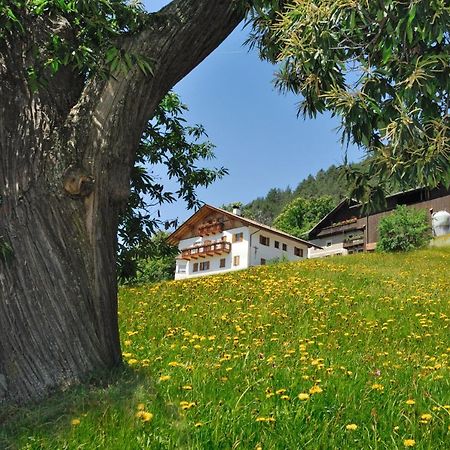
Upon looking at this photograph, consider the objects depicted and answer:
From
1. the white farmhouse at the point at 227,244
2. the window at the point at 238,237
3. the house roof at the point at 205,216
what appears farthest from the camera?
the house roof at the point at 205,216

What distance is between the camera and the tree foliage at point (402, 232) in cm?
3109

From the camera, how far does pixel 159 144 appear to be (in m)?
7.41

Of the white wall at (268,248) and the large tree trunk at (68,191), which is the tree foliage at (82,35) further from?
the white wall at (268,248)

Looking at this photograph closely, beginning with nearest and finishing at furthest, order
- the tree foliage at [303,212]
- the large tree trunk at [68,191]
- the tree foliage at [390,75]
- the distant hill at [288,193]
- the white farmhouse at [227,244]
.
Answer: the tree foliage at [390,75] → the large tree trunk at [68,191] → the white farmhouse at [227,244] → the tree foliage at [303,212] → the distant hill at [288,193]

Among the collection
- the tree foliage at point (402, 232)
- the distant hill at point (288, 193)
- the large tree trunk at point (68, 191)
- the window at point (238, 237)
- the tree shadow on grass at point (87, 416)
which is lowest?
the tree shadow on grass at point (87, 416)

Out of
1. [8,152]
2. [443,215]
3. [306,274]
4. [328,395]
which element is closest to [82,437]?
[328,395]

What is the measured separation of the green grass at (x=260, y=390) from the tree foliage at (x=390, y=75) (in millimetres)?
1604

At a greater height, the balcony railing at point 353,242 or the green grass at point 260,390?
the balcony railing at point 353,242

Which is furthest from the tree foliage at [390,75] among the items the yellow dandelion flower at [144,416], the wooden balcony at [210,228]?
the wooden balcony at [210,228]

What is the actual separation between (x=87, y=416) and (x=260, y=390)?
1274mm

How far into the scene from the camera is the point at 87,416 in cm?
341

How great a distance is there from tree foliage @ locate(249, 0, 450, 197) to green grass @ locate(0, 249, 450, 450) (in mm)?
1604

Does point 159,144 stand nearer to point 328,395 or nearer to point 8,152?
point 8,152

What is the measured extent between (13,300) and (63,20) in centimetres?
247
